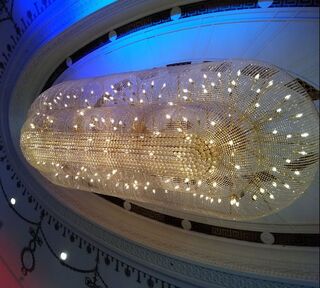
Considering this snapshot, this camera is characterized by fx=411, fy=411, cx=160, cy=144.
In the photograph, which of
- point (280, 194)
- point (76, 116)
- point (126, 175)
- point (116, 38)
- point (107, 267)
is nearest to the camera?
point (280, 194)

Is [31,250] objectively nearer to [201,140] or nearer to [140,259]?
[140,259]

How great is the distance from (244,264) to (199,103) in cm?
169

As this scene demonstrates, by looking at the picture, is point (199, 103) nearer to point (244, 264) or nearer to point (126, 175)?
point (126, 175)

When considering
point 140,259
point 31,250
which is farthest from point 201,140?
point 31,250

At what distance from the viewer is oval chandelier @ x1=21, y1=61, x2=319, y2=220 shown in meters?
1.91

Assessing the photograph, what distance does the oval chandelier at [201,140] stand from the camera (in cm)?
191

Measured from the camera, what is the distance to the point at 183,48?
3.17 meters

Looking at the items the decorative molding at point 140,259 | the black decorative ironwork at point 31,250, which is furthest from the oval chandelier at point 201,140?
the black decorative ironwork at point 31,250

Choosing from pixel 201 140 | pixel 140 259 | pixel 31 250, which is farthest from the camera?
pixel 31 250

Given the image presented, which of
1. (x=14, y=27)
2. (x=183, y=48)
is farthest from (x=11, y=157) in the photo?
(x=183, y=48)

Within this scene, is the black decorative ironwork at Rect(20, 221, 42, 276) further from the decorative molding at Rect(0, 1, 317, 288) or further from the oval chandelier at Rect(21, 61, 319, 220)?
the oval chandelier at Rect(21, 61, 319, 220)

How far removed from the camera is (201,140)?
1.95m

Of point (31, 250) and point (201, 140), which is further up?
point (201, 140)

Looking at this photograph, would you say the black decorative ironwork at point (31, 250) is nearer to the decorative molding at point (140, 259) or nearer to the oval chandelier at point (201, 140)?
the decorative molding at point (140, 259)
